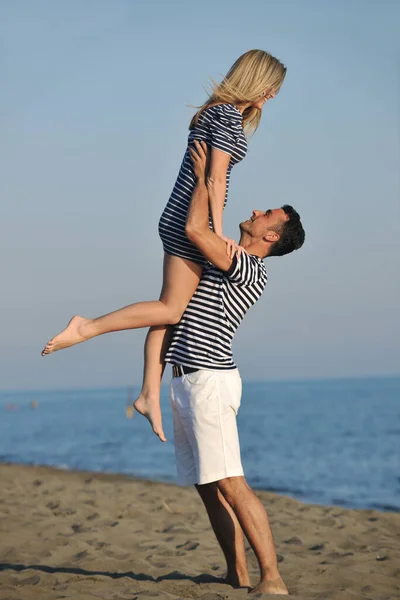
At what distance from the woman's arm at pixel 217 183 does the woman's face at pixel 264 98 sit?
53 cm

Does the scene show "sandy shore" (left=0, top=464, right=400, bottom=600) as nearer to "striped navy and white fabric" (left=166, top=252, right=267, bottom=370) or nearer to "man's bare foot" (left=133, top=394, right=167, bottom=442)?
"man's bare foot" (left=133, top=394, right=167, bottom=442)

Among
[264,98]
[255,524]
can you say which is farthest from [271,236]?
[255,524]

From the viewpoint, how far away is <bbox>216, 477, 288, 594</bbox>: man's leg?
14.4ft

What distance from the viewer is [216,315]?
179 inches

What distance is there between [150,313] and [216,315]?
0.39m

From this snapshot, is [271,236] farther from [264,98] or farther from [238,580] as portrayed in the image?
[238,580]

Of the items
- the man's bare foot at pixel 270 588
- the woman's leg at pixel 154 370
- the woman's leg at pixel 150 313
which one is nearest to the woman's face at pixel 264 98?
the woman's leg at pixel 150 313

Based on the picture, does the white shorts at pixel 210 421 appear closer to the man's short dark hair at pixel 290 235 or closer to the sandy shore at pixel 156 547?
the sandy shore at pixel 156 547

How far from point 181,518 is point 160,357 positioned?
157 inches

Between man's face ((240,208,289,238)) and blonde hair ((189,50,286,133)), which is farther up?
blonde hair ((189,50,286,133))

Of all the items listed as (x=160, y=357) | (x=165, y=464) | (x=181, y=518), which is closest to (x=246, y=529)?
(x=160, y=357)

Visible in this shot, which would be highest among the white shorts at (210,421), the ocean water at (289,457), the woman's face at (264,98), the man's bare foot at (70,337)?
the woman's face at (264,98)

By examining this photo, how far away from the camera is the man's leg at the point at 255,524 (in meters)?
4.39

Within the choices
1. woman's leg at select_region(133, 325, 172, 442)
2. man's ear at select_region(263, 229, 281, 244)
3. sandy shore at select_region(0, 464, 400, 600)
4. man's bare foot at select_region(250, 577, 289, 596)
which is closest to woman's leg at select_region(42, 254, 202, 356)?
woman's leg at select_region(133, 325, 172, 442)
